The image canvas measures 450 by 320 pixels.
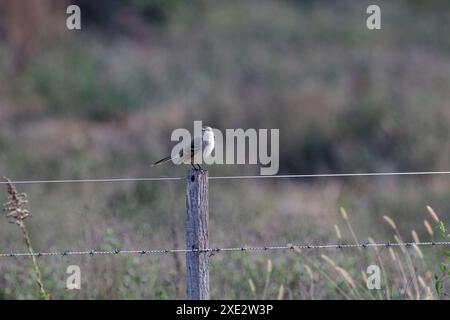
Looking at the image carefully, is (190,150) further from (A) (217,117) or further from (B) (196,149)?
(A) (217,117)

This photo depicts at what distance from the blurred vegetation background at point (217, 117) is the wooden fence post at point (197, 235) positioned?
1.99 meters

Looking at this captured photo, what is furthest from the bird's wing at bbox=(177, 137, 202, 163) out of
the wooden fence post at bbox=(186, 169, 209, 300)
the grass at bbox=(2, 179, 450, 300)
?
the wooden fence post at bbox=(186, 169, 209, 300)

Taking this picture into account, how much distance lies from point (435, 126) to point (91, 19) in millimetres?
13988

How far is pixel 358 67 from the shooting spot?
22359mm

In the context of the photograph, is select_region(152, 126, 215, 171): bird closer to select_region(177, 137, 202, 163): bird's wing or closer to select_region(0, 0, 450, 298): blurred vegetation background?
select_region(177, 137, 202, 163): bird's wing

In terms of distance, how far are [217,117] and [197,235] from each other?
12.9m

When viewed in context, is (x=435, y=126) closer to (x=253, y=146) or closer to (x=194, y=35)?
(x=253, y=146)

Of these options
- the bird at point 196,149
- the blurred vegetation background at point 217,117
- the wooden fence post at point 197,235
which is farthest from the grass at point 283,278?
the wooden fence post at point 197,235

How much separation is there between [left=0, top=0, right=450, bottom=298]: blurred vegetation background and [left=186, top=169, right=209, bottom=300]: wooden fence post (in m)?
1.99

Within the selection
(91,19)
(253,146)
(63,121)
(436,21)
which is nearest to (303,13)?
(436,21)

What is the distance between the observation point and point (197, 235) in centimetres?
640

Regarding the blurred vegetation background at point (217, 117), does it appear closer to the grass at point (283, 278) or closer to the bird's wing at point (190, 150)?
the grass at point (283, 278)

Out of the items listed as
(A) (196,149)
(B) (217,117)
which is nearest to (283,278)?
(A) (196,149)

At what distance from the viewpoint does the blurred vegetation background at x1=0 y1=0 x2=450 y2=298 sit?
927cm
